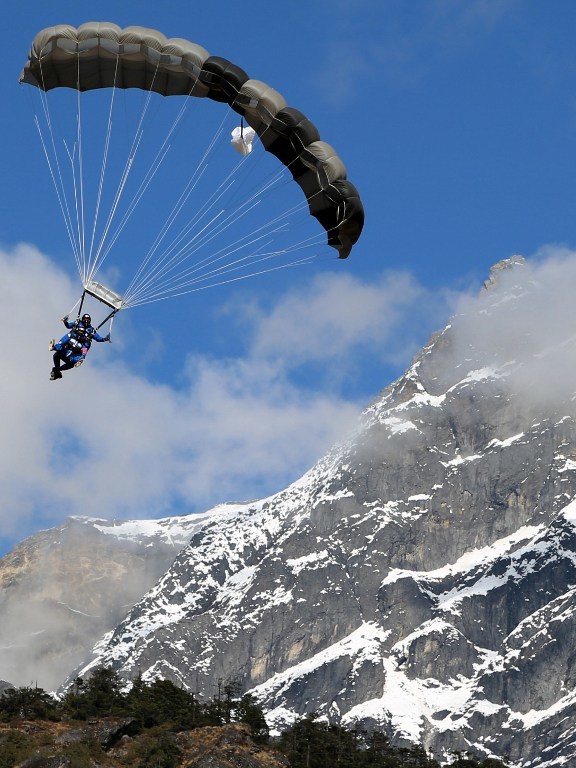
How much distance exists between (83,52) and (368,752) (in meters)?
64.1

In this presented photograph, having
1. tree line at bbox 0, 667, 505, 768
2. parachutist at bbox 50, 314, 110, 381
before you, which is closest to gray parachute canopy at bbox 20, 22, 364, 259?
parachutist at bbox 50, 314, 110, 381

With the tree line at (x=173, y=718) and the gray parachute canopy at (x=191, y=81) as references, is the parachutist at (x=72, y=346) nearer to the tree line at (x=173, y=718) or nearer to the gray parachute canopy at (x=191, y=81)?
the gray parachute canopy at (x=191, y=81)

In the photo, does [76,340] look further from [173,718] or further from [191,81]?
[173,718]

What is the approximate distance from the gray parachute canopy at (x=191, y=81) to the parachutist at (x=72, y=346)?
9534 millimetres

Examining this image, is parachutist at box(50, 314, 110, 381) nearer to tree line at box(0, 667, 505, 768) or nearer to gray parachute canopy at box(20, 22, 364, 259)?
gray parachute canopy at box(20, 22, 364, 259)

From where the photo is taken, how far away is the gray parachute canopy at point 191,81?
5550 cm

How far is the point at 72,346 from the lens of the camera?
54.6 meters

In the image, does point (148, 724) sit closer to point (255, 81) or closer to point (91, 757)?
point (91, 757)

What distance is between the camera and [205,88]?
56.5 meters

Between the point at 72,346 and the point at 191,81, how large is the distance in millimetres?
11750

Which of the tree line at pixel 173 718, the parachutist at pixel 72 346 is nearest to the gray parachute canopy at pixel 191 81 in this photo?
the parachutist at pixel 72 346

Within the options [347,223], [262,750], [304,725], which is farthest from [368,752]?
[347,223]

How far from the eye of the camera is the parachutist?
54.6 metres

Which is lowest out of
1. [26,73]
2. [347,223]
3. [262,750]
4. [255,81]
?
[262,750]
